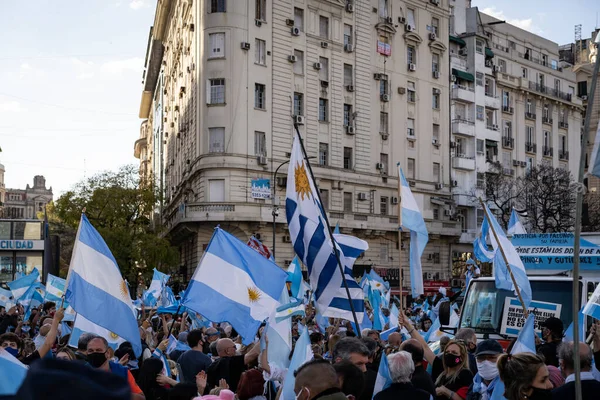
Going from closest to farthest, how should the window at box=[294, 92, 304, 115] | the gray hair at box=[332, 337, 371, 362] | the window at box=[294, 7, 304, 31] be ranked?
the gray hair at box=[332, 337, 371, 362]
the window at box=[294, 92, 304, 115]
the window at box=[294, 7, 304, 31]

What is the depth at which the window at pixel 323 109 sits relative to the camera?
48281 mm

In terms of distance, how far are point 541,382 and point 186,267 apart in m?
47.3

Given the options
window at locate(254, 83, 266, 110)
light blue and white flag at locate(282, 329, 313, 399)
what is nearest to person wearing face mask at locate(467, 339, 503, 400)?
light blue and white flag at locate(282, 329, 313, 399)

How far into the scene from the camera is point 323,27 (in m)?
48.6

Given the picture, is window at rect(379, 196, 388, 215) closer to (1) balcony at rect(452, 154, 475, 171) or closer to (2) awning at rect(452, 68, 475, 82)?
(1) balcony at rect(452, 154, 475, 171)

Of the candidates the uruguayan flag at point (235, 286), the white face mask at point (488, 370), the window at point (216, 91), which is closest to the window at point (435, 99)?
the window at point (216, 91)

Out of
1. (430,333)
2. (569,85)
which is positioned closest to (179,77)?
(569,85)

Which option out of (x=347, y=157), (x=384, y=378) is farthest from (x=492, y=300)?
(x=347, y=157)

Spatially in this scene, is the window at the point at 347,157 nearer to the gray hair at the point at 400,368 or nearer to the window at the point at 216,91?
the window at the point at 216,91

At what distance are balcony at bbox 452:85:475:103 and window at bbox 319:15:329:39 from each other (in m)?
12.0

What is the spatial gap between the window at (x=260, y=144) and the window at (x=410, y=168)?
37.7 feet

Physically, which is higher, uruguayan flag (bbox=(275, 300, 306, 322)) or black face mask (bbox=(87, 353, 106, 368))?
uruguayan flag (bbox=(275, 300, 306, 322))

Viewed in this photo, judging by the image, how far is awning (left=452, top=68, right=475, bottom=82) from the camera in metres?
56.8

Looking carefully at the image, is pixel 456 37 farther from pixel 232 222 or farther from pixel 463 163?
pixel 232 222
